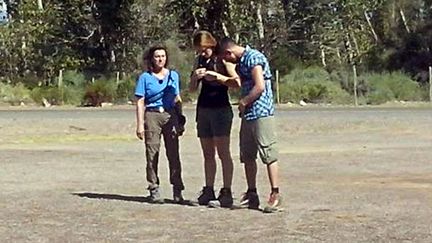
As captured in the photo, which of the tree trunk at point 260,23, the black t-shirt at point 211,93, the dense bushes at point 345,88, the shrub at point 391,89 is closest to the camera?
the black t-shirt at point 211,93

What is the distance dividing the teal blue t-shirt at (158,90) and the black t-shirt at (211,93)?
590mm

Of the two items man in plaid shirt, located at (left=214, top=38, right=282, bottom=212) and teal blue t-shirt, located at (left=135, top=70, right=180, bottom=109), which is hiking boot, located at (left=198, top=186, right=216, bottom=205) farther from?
teal blue t-shirt, located at (left=135, top=70, right=180, bottom=109)

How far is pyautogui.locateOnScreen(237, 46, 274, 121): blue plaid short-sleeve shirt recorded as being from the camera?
37.9 feet

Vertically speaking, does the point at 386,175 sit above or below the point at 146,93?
below

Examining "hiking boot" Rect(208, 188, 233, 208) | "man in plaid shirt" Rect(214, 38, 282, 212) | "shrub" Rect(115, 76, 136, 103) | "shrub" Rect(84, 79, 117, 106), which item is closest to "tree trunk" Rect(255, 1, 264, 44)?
"shrub" Rect(115, 76, 136, 103)

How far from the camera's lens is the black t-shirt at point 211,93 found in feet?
39.3

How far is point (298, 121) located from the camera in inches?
1164

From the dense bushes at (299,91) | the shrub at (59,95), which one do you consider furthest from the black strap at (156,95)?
the shrub at (59,95)

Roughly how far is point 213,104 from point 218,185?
112 inches

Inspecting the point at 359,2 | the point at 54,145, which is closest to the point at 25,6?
the point at 359,2

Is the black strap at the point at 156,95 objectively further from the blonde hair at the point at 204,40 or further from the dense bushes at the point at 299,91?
the dense bushes at the point at 299,91

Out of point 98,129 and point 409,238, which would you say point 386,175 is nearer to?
point 409,238

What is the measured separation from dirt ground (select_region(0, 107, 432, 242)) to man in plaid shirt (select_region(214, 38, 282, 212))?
0.51 m

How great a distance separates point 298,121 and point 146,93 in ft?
56.6
